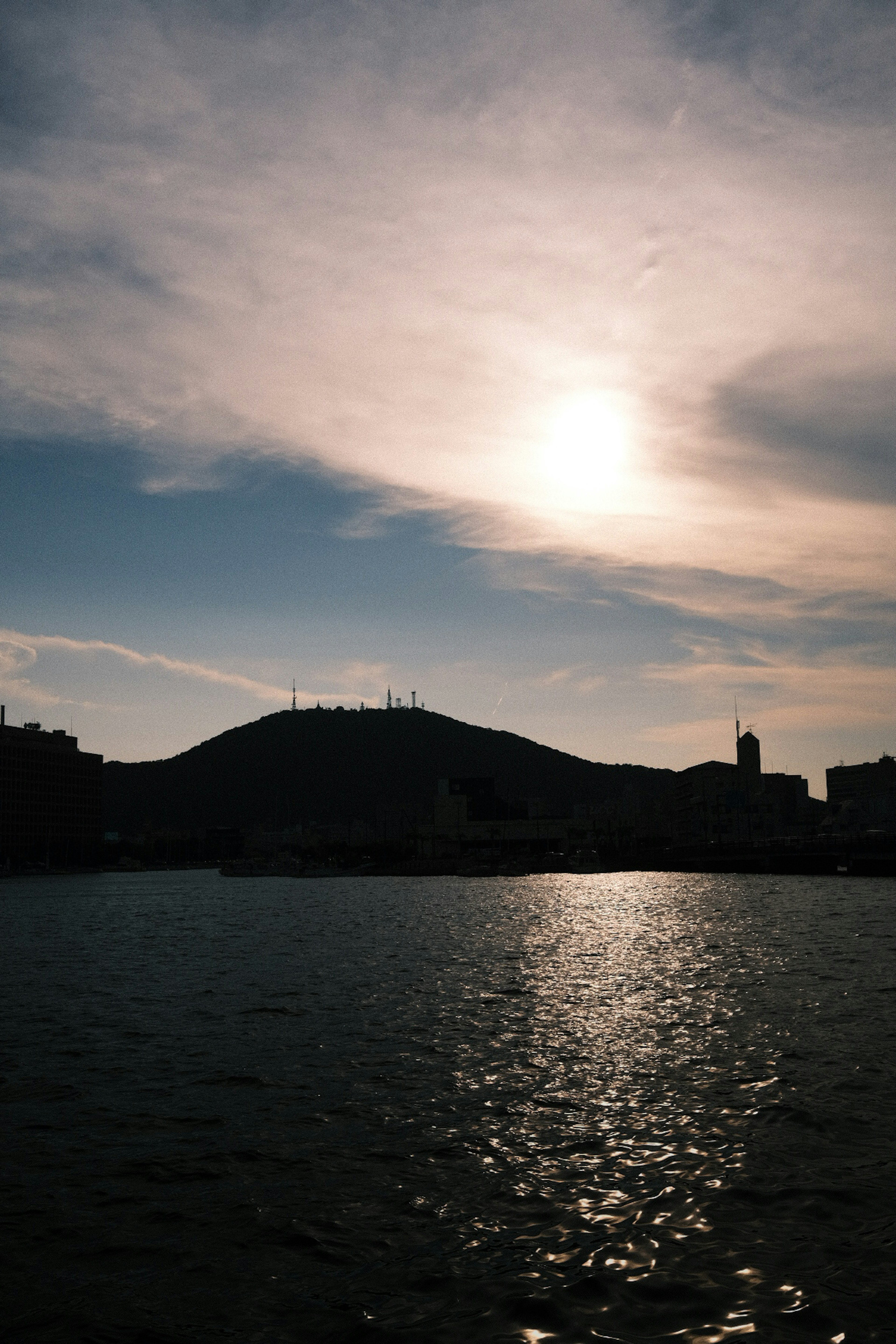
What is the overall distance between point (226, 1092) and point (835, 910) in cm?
7284

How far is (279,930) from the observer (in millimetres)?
80625

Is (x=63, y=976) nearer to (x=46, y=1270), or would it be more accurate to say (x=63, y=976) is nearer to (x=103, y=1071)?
(x=103, y=1071)

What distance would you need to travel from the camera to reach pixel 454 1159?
1861 cm

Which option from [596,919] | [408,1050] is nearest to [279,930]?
[596,919]

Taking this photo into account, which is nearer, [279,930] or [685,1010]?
[685,1010]

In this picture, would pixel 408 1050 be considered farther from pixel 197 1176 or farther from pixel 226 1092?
pixel 197 1176

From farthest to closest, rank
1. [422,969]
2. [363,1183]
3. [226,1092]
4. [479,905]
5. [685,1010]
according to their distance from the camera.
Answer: [479,905] → [422,969] → [685,1010] → [226,1092] → [363,1183]

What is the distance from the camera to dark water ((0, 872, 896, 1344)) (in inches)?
497

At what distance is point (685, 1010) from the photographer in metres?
35.2

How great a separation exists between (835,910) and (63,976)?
6271 centimetres

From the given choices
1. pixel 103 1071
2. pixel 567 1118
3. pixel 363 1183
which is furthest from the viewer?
pixel 103 1071

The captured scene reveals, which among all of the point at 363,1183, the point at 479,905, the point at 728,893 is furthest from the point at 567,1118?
the point at 728,893

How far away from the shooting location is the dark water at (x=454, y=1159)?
12617mm

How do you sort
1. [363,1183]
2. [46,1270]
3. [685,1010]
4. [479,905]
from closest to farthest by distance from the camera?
[46,1270]
[363,1183]
[685,1010]
[479,905]
